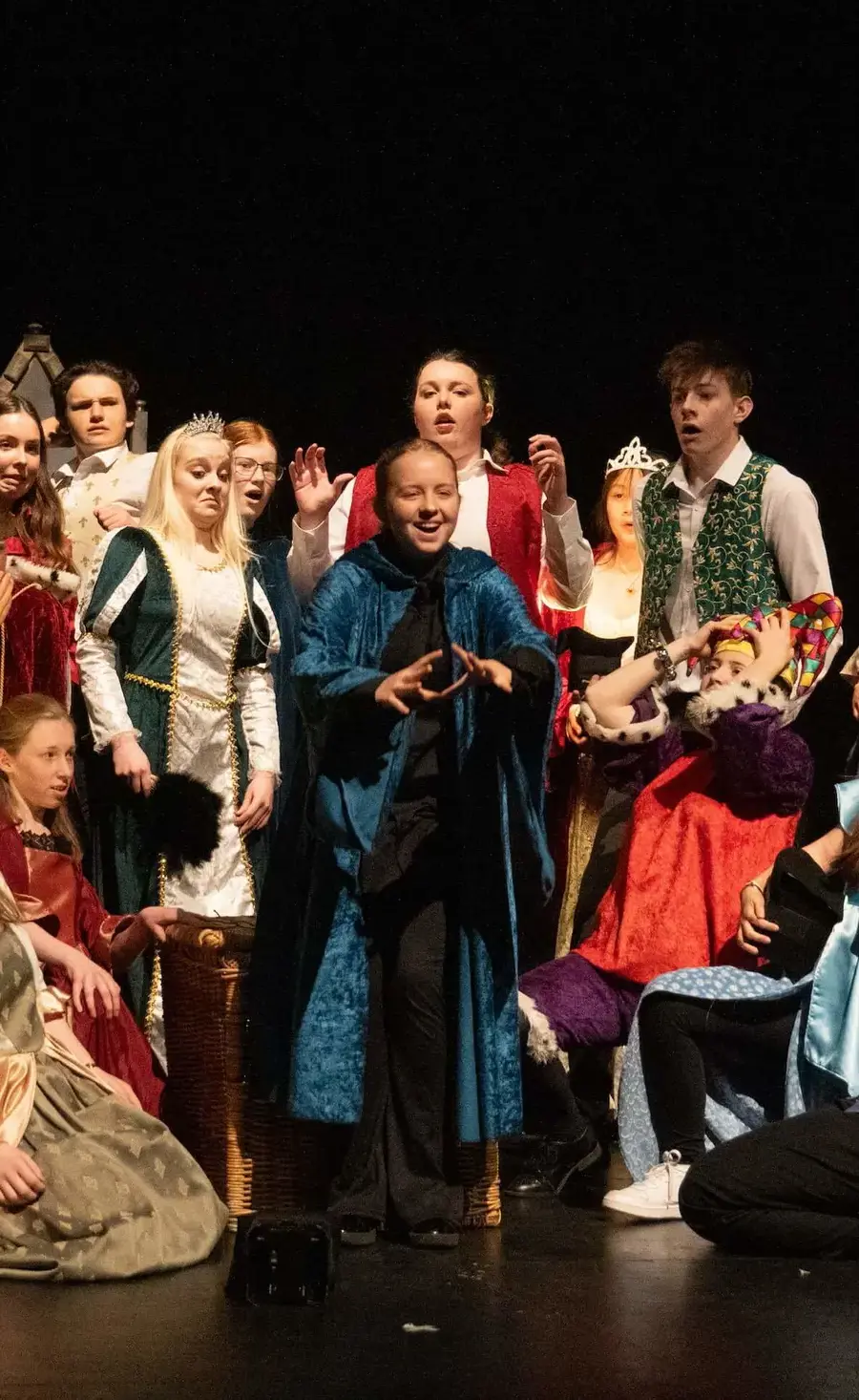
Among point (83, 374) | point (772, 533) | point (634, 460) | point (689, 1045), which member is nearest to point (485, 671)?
point (689, 1045)

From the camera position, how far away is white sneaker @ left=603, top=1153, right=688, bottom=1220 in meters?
3.79

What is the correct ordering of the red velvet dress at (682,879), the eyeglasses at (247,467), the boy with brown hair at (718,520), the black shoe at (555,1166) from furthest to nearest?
the eyeglasses at (247,467), the boy with brown hair at (718,520), the red velvet dress at (682,879), the black shoe at (555,1166)

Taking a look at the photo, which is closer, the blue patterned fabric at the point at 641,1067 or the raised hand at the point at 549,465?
the blue patterned fabric at the point at 641,1067

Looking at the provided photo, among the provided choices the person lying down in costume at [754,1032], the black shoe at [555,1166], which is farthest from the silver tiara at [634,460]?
the black shoe at [555,1166]

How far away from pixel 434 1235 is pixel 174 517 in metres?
1.80

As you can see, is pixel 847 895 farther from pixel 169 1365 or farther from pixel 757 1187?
pixel 169 1365

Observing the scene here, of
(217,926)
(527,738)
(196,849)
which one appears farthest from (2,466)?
(527,738)

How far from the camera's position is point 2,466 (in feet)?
15.2

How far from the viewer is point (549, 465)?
14.3 feet

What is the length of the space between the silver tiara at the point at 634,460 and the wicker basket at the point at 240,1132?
2.12m

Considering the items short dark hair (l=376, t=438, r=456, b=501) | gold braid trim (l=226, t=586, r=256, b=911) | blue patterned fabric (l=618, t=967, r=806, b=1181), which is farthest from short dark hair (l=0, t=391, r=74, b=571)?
blue patterned fabric (l=618, t=967, r=806, b=1181)

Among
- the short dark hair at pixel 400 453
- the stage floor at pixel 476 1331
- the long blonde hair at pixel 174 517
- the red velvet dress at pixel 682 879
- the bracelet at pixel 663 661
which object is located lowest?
the stage floor at pixel 476 1331

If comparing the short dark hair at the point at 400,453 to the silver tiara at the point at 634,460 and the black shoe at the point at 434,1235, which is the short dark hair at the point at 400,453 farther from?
the silver tiara at the point at 634,460

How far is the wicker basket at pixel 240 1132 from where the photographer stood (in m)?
3.74
